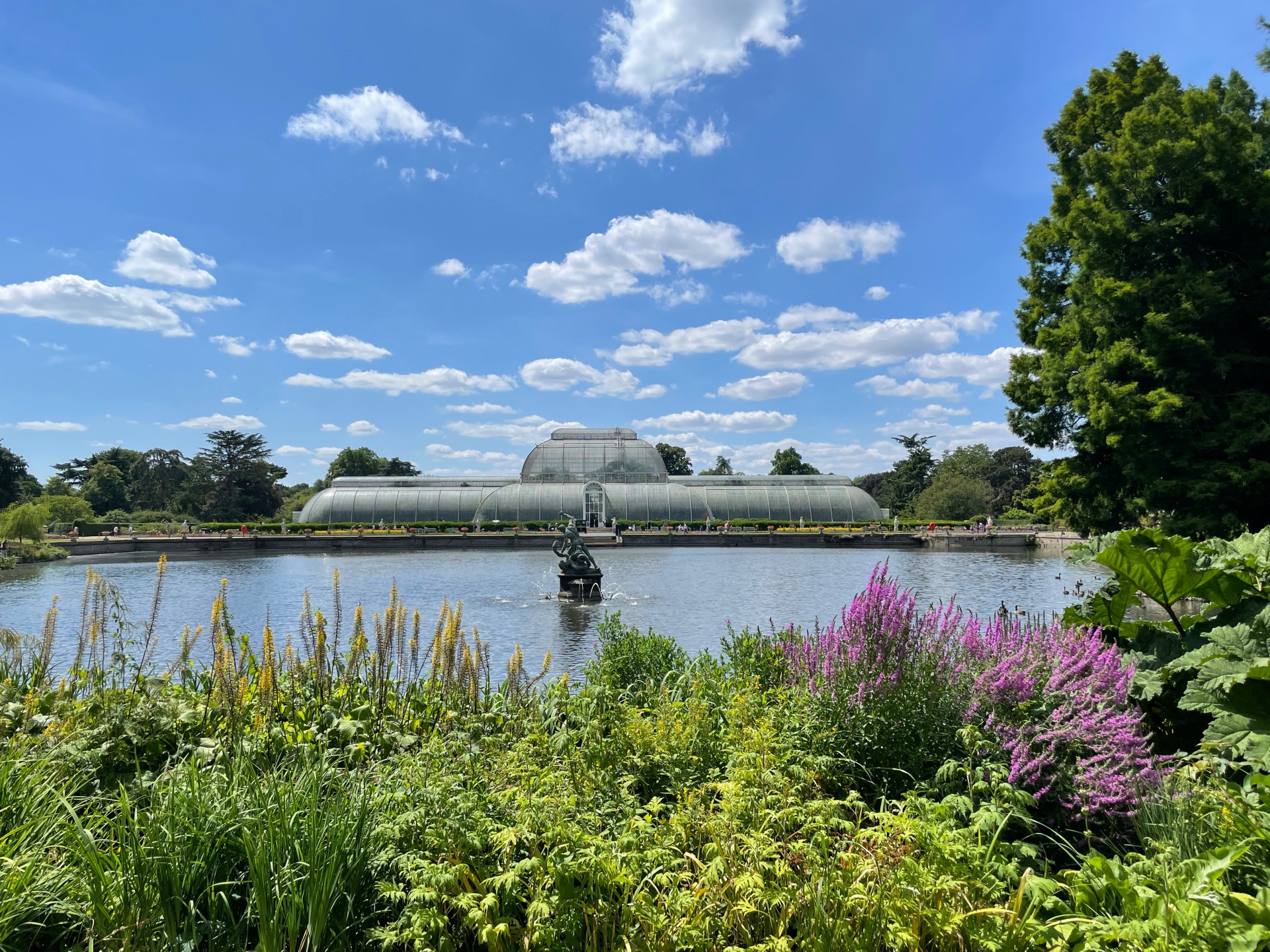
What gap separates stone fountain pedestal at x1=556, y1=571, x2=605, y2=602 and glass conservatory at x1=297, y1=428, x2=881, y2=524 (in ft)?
146

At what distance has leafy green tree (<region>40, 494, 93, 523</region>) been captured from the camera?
178 ft

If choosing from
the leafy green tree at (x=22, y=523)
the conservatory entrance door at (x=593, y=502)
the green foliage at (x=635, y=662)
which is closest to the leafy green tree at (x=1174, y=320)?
the green foliage at (x=635, y=662)

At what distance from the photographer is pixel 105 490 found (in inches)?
3214

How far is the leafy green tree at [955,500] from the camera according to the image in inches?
2729

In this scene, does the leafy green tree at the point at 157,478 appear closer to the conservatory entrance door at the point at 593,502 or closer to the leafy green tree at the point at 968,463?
the conservatory entrance door at the point at 593,502

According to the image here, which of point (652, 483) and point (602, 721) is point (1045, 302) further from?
point (652, 483)

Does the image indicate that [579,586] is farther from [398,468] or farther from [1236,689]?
[398,468]

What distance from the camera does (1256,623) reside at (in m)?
4.22

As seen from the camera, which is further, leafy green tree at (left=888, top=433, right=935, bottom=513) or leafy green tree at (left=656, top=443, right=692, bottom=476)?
leafy green tree at (left=656, top=443, right=692, bottom=476)

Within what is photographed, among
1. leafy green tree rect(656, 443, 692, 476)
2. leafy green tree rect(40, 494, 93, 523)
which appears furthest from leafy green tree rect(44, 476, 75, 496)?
leafy green tree rect(656, 443, 692, 476)

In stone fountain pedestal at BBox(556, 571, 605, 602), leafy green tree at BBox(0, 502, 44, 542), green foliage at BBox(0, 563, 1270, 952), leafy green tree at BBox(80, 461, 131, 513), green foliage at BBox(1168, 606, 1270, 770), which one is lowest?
stone fountain pedestal at BBox(556, 571, 605, 602)

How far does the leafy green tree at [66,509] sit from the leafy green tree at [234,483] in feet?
57.4

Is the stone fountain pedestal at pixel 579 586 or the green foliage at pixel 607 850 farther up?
the green foliage at pixel 607 850

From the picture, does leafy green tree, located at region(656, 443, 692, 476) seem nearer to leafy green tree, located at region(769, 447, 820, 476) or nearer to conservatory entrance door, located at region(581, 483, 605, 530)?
leafy green tree, located at region(769, 447, 820, 476)
